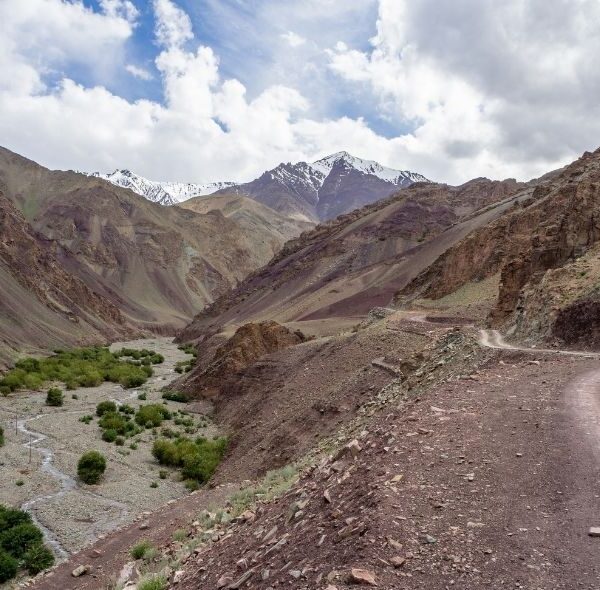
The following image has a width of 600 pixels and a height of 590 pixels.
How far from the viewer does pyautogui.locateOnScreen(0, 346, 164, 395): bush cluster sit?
45.9m

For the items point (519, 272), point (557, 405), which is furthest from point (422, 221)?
point (557, 405)

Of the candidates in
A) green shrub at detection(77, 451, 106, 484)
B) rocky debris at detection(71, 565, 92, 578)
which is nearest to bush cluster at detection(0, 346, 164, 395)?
green shrub at detection(77, 451, 106, 484)

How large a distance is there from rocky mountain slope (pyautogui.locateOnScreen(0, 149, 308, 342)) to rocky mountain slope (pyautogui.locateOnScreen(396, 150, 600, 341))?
9041 cm

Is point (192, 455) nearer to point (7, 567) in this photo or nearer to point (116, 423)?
point (116, 423)

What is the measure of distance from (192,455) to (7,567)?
1150cm

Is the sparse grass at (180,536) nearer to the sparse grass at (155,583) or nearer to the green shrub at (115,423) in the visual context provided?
the sparse grass at (155,583)

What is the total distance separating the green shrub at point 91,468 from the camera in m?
24.2

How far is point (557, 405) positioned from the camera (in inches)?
422

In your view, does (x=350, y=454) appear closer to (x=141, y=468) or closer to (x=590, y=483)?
(x=590, y=483)

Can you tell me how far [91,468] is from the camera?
24531 millimetres

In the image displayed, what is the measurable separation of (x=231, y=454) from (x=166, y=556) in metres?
15.3

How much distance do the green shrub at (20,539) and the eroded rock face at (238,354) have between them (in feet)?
69.7

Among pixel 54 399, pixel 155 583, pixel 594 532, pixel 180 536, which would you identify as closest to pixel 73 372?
pixel 54 399

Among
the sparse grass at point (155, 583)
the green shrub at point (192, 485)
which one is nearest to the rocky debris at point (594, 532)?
the sparse grass at point (155, 583)
